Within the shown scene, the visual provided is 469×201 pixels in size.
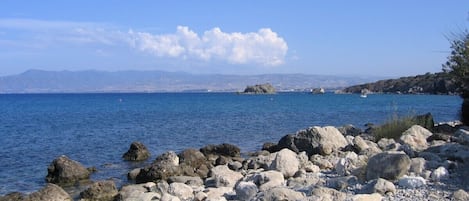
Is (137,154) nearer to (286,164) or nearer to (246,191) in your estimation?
(286,164)

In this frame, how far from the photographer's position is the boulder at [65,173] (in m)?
22.5

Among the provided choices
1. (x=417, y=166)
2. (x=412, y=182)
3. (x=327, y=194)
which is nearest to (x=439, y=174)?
(x=417, y=166)

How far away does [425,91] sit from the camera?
497 ft

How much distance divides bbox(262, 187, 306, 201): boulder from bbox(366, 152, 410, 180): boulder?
7.73 feet

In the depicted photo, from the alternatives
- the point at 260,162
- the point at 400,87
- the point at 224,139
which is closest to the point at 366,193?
the point at 260,162

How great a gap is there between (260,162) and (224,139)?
17016mm

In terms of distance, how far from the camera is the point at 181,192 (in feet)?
53.9

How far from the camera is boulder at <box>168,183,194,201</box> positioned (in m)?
16.2

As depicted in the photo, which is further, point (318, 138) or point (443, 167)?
point (318, 138)

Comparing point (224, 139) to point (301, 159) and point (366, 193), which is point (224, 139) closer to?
point (301, 159)

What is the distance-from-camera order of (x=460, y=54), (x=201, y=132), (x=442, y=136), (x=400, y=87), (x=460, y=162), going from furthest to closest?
1. (x=400, y=87)
2. (x=201, y=132)
3. (x=460, y=54)
4. (x=442, y=136)
5. (x=460, y=162)

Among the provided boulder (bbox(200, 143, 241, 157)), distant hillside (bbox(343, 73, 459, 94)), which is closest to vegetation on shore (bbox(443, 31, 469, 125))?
boulder (bbox(200, 143, 241, 157))

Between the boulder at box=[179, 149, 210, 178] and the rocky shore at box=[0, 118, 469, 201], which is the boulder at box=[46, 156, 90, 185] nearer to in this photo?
the rocky shore at box=[0, 118, 469, 201]

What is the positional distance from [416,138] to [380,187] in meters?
9.31
